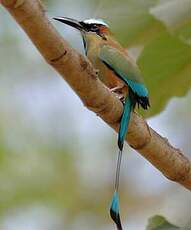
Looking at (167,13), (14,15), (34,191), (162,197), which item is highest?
(34,191)

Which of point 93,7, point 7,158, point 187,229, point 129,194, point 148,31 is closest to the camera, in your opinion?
point 187,229

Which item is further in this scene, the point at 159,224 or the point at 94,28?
the point at 94,28

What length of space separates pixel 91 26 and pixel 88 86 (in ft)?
1.88

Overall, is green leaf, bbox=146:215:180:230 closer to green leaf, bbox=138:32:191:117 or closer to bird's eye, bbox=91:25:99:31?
green leaf, bbox=138:32:191:117

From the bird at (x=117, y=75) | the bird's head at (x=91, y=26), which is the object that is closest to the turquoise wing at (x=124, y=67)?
the bird at (x=117, y=75)

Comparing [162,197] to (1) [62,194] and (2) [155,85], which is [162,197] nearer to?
(1) [62,194]

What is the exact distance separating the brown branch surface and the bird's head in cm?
33

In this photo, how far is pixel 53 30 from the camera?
126 cm

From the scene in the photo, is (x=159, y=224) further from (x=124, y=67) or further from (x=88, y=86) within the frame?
(x=88, y=86)

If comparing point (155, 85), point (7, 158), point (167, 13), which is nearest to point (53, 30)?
point (167, 13)

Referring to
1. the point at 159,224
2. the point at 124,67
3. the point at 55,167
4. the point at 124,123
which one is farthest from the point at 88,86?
the point at 55,167

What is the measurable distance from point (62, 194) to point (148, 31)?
135 centimetres

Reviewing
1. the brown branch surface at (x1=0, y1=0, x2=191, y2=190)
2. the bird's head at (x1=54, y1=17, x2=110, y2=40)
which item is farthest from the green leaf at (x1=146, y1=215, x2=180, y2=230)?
the bird's head at (x1=54, y1=17, x2=110, y2=40)

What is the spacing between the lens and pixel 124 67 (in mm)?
1630
